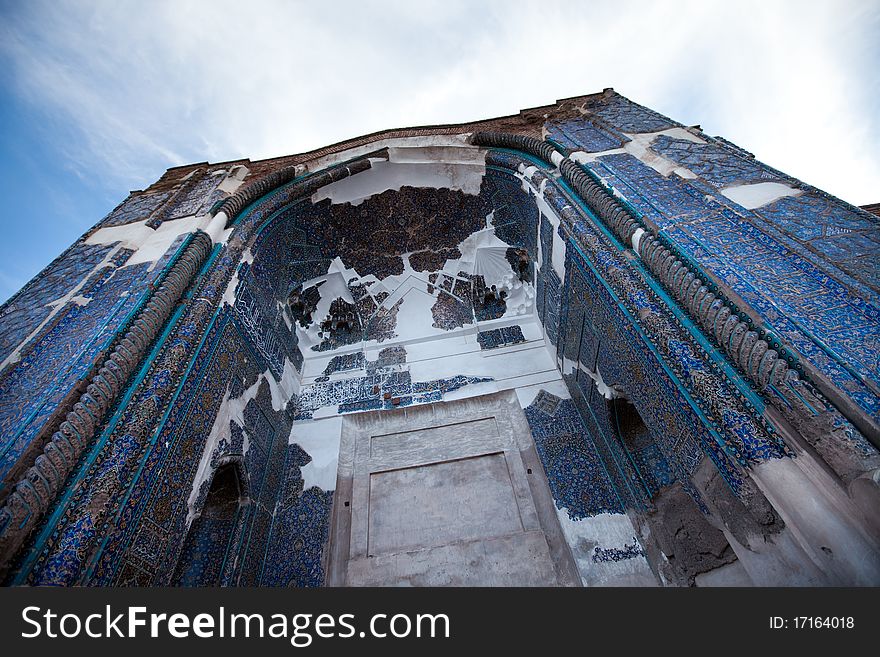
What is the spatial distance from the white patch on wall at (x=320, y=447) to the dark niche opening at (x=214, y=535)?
2.17 feet

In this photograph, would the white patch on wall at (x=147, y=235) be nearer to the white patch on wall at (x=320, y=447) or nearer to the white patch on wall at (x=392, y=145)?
the white patch on wall at (x=392, y=145)

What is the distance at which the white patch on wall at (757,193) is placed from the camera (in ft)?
9.25

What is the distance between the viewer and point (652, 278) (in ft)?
9.23

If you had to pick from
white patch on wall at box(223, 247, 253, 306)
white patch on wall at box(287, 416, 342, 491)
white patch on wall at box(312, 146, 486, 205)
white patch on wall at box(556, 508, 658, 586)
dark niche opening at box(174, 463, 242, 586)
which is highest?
white patch on wall at box(312, 146, 486, 205)

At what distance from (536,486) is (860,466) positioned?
2455 millimetres

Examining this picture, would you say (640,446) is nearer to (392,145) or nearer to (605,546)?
(605,546)

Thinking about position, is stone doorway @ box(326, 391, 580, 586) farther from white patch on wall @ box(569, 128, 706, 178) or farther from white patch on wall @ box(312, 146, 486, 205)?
white patch on wall @ box(312, 146, 486, 205)

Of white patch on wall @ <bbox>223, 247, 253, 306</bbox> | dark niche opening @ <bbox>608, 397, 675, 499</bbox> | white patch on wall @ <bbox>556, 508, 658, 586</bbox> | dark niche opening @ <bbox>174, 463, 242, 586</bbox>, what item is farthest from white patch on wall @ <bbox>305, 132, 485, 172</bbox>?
white patch on wall @ <bbox>556, 508, 658, 586</bbox>

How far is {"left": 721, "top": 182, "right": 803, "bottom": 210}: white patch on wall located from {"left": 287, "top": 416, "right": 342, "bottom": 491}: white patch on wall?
370 centimetres

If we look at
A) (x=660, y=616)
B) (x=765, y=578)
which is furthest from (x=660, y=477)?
(x=660, y=616)

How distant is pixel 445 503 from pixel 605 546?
1.24 m

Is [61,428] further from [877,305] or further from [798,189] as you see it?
[798,189]

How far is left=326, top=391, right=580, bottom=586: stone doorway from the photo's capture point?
130 inches

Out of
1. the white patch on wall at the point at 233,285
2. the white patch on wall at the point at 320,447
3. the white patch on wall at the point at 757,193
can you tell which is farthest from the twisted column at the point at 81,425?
the white patch on wall at the point at 757,193
